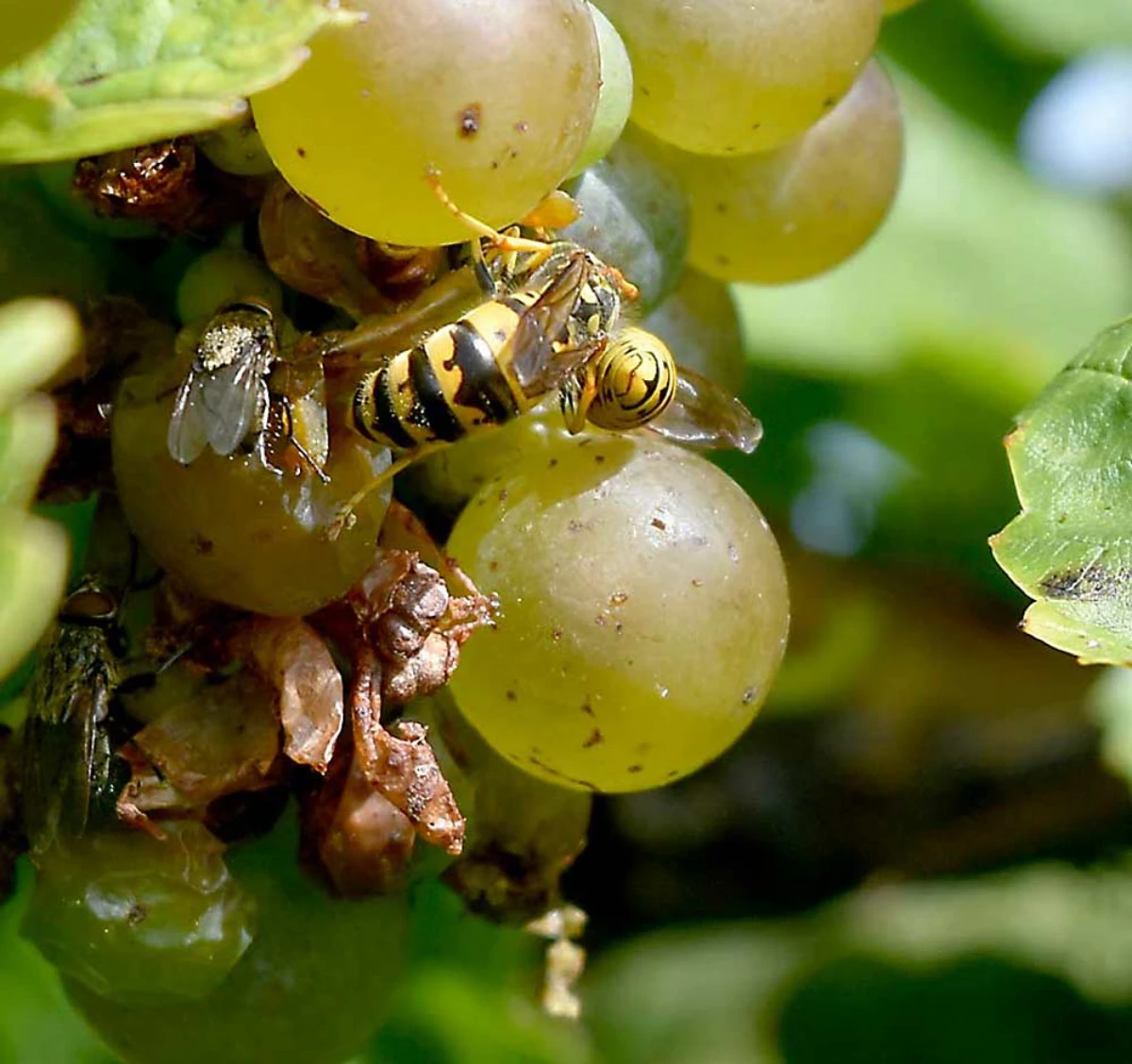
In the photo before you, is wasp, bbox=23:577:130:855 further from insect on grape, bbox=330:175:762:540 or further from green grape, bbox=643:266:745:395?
green grape, bbox=643:266:745:395

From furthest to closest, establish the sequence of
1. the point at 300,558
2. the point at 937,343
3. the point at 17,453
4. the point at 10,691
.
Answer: the point at 937,343 → the point at 10,691 → the point at 300,558 → the point at 17,453

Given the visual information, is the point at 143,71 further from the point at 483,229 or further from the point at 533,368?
the point at 533,368

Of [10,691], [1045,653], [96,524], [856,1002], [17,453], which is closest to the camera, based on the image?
[17,453]

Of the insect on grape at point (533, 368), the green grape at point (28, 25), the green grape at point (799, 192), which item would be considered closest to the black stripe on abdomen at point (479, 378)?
the insect on grape at point (533, 368)

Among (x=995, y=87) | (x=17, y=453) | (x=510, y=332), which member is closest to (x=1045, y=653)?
(x=995, y=87)

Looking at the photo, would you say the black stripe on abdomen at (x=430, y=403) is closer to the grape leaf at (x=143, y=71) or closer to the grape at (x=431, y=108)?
the grape at (x=431, y=108)

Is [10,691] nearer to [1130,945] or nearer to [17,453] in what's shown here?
[17,453]
